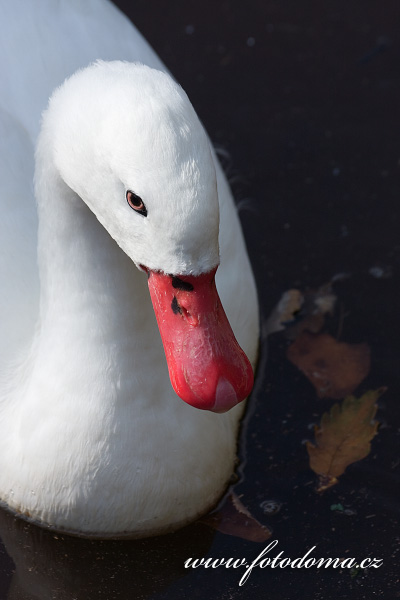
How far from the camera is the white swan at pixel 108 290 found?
85.8 inches

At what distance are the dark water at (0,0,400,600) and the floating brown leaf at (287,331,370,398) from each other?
4cm

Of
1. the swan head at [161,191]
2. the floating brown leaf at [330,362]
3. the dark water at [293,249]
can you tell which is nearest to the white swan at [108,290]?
the swan head at [161,191]

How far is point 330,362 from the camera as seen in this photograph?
3.69 meters

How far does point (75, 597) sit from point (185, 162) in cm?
158

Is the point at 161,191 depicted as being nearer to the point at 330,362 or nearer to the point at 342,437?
the point at 342,437

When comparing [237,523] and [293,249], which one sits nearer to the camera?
[237,523]

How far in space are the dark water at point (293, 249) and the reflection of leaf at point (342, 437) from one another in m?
0.03

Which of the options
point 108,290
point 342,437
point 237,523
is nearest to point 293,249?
point 342,437

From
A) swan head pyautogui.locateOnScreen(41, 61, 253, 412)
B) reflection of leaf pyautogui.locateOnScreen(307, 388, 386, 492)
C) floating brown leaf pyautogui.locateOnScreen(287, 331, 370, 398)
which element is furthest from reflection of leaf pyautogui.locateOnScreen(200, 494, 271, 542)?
swan head pyautogui.locateOnScreen(41, 61, 253, 412)

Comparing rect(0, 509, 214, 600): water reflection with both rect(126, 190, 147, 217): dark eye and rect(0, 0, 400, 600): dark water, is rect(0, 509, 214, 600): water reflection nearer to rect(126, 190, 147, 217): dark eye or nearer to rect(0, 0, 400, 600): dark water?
rect(0, 0, 400, 600): dark water

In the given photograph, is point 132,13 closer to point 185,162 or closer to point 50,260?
point 50,260

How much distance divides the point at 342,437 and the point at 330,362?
38 cm

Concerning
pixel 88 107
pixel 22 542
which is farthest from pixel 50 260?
pixel 22 542

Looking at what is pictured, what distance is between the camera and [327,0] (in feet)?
16.9
